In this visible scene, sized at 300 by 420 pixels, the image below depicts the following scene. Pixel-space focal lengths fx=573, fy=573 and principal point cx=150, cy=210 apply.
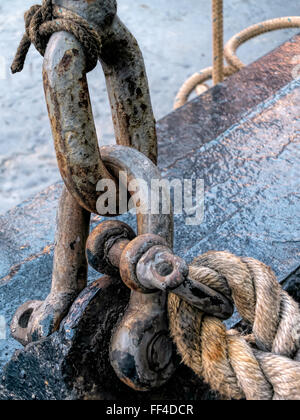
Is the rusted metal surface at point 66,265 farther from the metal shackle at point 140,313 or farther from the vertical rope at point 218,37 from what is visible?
the vertical rope at point 218,37

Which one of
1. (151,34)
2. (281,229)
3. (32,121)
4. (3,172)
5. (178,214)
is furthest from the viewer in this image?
(151,34)

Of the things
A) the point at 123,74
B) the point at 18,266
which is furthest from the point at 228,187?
the point at 123,74

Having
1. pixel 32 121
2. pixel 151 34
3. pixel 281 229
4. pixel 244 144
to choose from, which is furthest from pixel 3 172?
pixel 281 229

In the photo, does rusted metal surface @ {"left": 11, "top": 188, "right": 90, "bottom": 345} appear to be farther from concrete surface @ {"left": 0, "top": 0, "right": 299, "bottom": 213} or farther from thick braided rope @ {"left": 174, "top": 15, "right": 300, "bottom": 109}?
concrete surface @ {"left": 0, "top": 0, "right": 299, "bottom": 213}

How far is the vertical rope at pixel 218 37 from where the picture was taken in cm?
235

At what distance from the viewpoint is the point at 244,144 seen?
5.17ft

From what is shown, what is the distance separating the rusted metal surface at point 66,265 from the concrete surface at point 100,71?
247 centimetres

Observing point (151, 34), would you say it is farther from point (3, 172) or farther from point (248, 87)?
point (248, 87)

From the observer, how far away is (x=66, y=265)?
2.78ft

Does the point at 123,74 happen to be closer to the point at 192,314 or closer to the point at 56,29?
the point at 56,29

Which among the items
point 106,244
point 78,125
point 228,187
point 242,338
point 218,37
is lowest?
point 218,37

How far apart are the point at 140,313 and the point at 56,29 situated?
380mm

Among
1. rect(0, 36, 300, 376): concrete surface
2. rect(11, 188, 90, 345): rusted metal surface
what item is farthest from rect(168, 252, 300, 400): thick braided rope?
rect(0, 36, 300, 376): concrete surface
